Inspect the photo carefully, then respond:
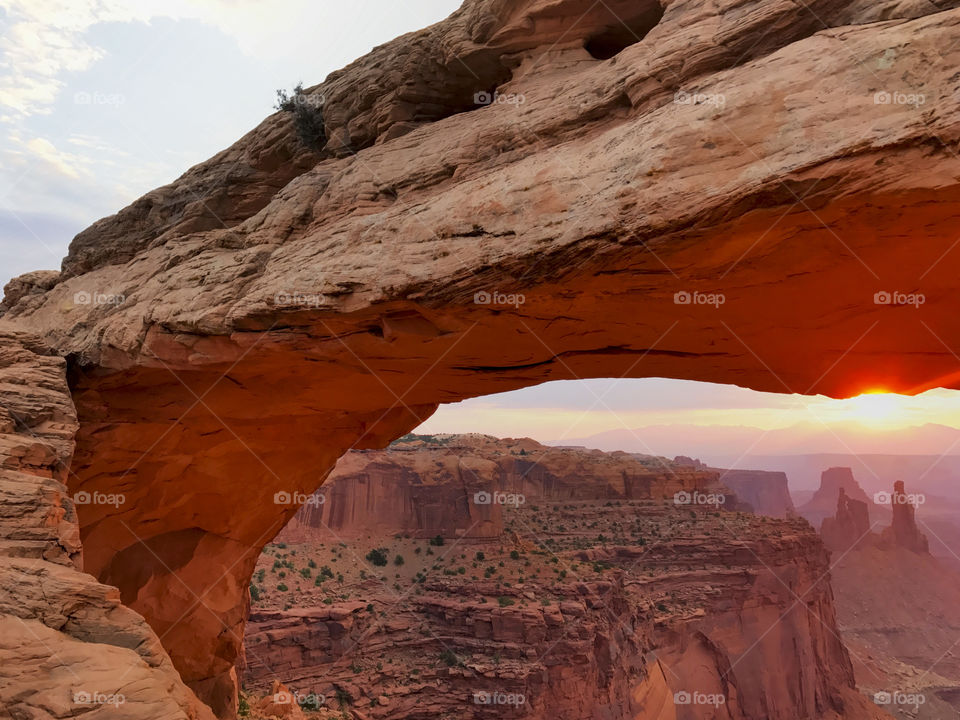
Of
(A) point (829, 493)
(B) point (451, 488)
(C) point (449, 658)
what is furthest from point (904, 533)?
(C) point (449, 658)

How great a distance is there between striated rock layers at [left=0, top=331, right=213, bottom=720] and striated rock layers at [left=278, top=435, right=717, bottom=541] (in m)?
32.1

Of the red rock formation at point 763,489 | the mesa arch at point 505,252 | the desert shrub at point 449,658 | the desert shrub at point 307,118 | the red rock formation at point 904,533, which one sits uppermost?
→ the desert shrub at point 307,118

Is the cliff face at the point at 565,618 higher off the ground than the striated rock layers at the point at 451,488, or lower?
lower

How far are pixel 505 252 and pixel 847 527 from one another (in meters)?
74.4

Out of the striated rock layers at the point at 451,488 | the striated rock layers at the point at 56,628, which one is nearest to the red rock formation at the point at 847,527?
the striated rock layers at the point at 451,488

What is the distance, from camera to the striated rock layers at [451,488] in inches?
1508

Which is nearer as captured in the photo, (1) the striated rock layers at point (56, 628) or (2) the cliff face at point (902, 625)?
(1) the striated rock layers at point (56, 628)

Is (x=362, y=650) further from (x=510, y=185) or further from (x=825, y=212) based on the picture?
(x=825, y=212)

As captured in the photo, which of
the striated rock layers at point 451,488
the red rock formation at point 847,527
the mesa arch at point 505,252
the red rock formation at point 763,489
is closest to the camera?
the mesa arch at point 505,252

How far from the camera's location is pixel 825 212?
509cm

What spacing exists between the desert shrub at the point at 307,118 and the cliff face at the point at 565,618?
20.4m

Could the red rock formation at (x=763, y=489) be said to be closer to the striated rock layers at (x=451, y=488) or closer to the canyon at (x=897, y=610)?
the canyon at (x=897, y=610)

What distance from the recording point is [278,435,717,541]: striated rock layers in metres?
38.3

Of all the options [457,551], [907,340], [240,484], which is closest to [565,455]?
[457,551]
